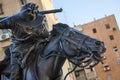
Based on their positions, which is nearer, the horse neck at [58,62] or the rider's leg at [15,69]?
the horse neck at [58,62]

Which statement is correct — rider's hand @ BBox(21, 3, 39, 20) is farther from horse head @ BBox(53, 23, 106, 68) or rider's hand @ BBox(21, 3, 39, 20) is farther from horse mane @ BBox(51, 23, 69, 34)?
horse head @ BBox(53, 23, 106, 68)

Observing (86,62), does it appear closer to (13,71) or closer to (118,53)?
(13,71)

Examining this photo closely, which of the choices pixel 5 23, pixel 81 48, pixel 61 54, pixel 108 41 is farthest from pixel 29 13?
pixel 108 41

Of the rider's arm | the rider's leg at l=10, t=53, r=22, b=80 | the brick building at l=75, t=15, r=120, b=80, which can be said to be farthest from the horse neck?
the brick building at l=75, t=15, r=120, b=80

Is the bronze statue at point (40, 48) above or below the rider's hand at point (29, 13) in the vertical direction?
below

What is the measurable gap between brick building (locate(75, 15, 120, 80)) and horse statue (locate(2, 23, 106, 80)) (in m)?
44.6

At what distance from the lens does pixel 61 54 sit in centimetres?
444

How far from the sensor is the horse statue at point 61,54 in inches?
166

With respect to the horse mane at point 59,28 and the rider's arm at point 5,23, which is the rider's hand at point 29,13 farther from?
the horse mane at point 59,28

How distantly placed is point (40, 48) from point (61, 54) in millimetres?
420

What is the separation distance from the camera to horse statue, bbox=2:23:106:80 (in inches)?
166

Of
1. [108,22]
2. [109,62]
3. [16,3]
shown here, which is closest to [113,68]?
[109,62]

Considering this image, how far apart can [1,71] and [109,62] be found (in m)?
46.3

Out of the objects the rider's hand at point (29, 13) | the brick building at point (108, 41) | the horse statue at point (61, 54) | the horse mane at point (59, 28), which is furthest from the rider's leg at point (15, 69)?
the brick building at point (108, 41)
